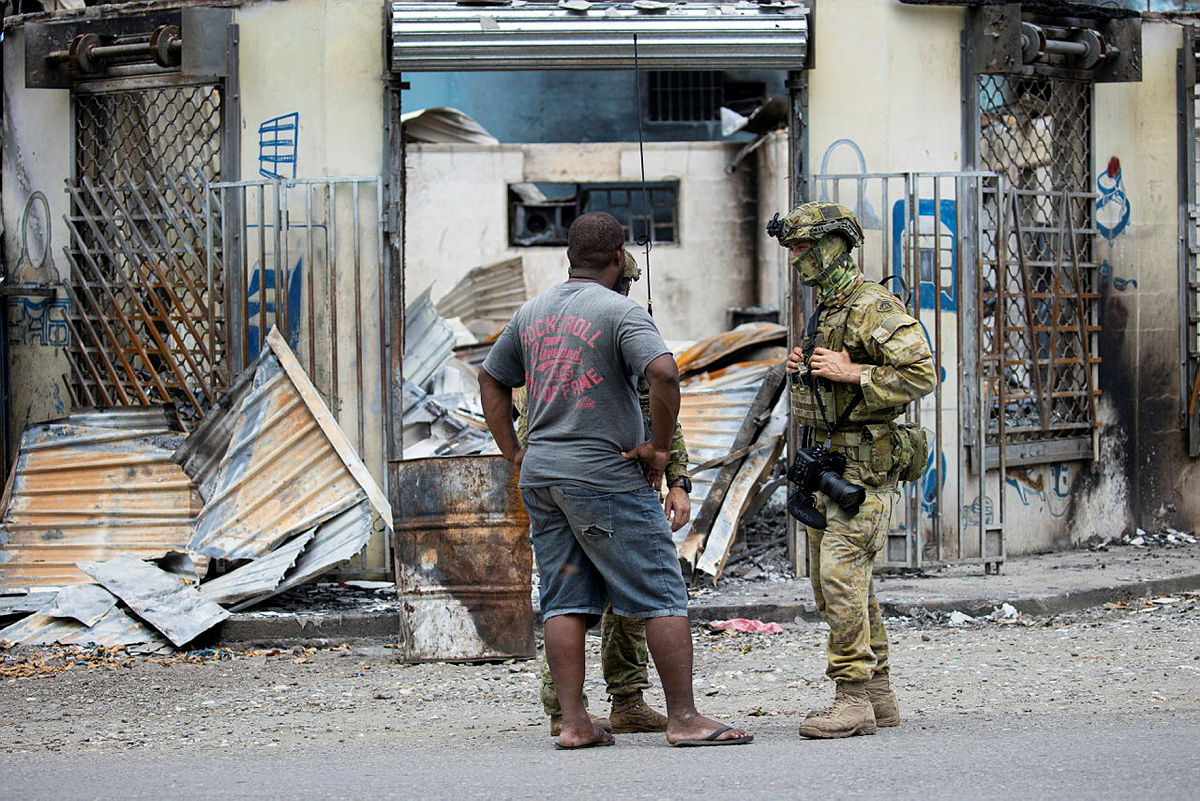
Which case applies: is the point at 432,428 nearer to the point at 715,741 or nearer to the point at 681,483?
the point at 681,483

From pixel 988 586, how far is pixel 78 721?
16.9ft

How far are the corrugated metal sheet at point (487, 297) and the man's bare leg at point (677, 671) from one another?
577 inches

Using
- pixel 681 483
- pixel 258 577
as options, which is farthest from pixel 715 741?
pixel 258 577

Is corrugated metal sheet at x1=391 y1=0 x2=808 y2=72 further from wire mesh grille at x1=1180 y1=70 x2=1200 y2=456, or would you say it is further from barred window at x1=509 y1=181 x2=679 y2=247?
barred window at x1=509 y1=181 x2=679 y2=247

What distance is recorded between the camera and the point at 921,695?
20.3 feet

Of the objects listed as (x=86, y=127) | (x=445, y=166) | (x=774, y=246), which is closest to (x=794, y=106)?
(x=86, y=127)

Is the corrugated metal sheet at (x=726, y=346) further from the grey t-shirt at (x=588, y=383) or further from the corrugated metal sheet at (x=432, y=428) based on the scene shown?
the grey t-shirt at (x=588, y=383)

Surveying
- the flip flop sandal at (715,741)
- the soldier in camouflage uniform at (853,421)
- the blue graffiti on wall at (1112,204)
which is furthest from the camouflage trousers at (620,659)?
the blue graffiti on wall at (1112,204)

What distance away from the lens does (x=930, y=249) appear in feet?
29.4

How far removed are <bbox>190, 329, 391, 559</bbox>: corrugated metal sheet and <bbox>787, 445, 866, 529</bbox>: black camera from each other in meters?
3.21

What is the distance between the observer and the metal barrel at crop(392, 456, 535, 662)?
6.91 meters

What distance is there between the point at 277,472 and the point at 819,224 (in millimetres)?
3973

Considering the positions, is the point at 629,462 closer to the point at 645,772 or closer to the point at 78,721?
the point at 645,772

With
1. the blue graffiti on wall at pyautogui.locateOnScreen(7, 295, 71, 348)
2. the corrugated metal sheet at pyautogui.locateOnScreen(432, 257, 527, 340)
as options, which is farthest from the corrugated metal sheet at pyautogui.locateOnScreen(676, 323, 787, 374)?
the corrugated metal sheet at pyautogui.locateOnScreen(432, 257, 527, 340)
